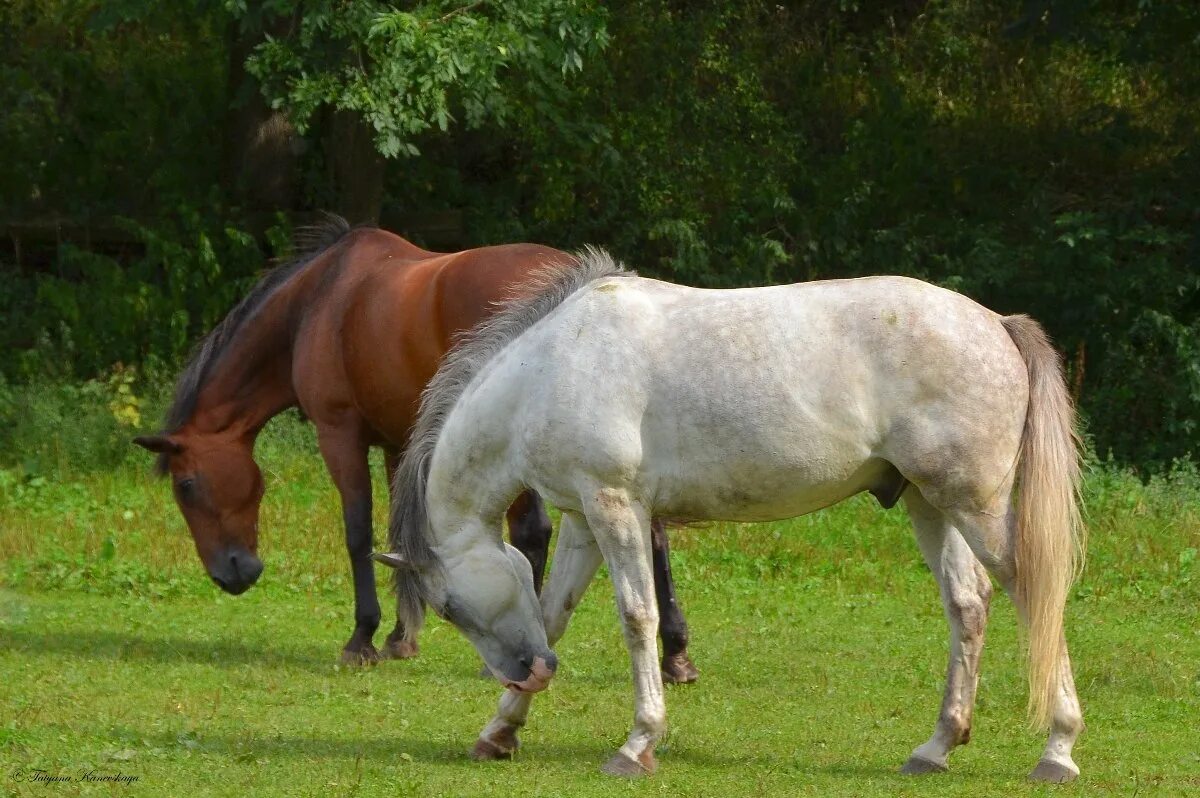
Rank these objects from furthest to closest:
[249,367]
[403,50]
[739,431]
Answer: [403,50]
[249,367]
[739,431]

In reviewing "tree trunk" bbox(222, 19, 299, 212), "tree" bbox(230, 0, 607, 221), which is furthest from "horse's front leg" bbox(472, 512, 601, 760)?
"tree trunk" bbox(222, 19, 299, 212)

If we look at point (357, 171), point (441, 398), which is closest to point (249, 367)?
point (441, 398)

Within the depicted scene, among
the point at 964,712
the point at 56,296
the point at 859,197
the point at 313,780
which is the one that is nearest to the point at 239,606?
the point at 313,780

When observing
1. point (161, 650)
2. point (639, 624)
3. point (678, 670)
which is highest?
point (639, 624)

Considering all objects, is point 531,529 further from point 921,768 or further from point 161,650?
point 921,768

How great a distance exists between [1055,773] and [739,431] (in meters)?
1.47

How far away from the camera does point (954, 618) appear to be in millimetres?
5367

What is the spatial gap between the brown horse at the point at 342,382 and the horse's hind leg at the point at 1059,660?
2161 mm

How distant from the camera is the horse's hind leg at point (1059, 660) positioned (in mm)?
5051

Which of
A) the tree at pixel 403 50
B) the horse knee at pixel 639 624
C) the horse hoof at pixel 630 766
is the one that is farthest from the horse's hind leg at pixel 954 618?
the tree at pixel 403 50

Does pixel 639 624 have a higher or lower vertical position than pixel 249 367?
higher

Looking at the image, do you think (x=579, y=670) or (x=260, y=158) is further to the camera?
(x=260, y=158)

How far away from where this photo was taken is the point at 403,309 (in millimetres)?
7426

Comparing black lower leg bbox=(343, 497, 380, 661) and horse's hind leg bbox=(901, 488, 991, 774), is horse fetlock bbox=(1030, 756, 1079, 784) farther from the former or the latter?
black lower leg bbox=(343, 497, 380, 661)
